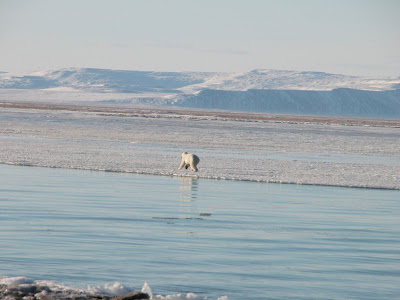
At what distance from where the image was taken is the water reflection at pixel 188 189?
13753 millimetres

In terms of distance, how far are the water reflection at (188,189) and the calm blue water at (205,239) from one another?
1.0 inches

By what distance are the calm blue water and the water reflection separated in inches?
1.0

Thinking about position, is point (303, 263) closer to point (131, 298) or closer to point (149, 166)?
point (131, 298)

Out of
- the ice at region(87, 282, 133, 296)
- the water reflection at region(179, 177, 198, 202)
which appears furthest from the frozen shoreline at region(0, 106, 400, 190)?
the ice at region(87, 282, 133, 296)

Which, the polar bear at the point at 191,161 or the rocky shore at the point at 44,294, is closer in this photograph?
the rocky shore at the point at 44,294

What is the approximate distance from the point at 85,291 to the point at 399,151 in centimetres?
2573

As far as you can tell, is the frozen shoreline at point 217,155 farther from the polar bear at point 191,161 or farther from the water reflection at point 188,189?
the water reflection at point 188,189

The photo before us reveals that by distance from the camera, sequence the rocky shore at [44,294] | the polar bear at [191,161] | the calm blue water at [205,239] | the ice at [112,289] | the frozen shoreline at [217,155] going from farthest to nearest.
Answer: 1. the polar bear at [191,161]
2. the frozen shoreline at [217,155]
3. the calm blue water at [205,239]
4. the ice at [112,289]
5. the rocky shore at [44,294]

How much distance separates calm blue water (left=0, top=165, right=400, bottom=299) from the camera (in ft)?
24.2

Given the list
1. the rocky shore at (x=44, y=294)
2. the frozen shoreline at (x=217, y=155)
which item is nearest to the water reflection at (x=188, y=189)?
the frozen shoreline at (x=217, y=155)

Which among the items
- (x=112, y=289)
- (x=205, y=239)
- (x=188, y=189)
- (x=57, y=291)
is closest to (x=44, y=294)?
(x=57, y=291)

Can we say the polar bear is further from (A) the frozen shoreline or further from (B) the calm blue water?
(B) the calm blue water

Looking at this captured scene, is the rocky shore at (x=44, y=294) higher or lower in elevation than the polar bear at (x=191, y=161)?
lower

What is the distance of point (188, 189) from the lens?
15141 mm
